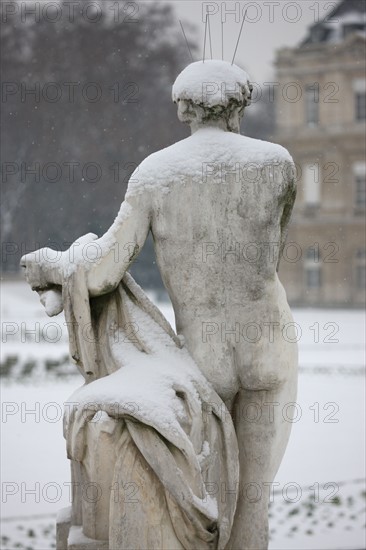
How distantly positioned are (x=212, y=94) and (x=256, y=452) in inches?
43.8

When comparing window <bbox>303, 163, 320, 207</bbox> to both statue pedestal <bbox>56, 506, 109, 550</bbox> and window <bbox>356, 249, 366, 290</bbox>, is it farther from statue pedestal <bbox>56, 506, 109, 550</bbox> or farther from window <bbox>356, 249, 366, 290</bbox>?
statue pedestal <bbox>56, 506, 109, 550</bbox>

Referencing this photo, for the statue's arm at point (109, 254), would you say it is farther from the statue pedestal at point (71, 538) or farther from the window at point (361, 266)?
the window at point (361, 266)

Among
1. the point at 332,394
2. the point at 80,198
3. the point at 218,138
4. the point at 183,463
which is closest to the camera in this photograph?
the point at 183,463

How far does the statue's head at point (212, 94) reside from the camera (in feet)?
9.64

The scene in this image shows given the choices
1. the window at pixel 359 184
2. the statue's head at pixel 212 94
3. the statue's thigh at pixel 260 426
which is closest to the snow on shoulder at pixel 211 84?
the statue's head at pixel 212 94

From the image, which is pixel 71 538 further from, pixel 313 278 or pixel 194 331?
pixel 313 278

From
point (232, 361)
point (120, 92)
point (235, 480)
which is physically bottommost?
point (235, 480)

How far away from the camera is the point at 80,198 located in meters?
25.0

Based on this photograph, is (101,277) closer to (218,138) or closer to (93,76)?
(218,138)

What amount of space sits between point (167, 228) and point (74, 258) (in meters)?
0.30

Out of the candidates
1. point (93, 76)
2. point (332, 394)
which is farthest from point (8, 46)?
point (332, 394)

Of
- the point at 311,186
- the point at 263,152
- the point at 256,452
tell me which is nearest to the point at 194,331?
the point at 256,452

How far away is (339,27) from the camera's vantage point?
99.7ft

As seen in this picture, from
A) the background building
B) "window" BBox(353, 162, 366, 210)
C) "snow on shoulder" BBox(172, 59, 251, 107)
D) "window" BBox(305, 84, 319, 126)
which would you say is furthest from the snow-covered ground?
"window" BBox(305, 84, 319, 126)
